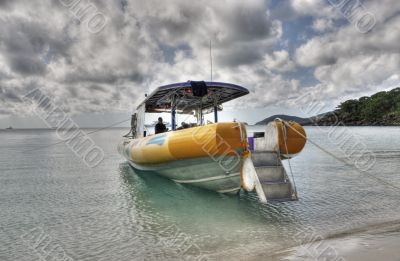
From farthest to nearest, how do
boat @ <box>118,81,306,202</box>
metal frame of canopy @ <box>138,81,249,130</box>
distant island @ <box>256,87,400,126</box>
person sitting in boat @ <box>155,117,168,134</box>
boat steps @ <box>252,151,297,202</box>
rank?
distant island @ <box>256,87,400,126</box> → person sitting in boat @ <box>155,117,168,134</box> → metal frame of canopy @ <box>138,81,249,130</box> → boat @ <box>118,81,306,202</box> → boat steps @ <box>252,151,297,202</box>

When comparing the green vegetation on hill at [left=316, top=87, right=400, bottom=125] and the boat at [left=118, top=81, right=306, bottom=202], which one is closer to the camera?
the boat at [left=118, top=81, right=306, bottom=202]

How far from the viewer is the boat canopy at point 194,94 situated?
10055mm

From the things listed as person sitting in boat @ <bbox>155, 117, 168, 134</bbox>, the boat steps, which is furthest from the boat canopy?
the boat steps

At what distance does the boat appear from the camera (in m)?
7.46

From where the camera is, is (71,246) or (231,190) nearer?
(71,246)

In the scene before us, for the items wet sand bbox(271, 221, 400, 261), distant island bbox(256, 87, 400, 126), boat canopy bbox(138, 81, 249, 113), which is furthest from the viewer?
distant island bbox(256, 87, 400, 126)

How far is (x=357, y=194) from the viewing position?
32.1 ft

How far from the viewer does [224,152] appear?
753 centimetres

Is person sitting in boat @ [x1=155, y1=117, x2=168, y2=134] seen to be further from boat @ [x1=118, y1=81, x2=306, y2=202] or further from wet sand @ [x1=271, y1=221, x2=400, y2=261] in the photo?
wet sand @ [x1=271, y1=221, x2=400, y2=261]

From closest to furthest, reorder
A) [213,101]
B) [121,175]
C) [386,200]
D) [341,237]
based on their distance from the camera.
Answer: [341,237]
[386,200]
[213,101]
[121,175]

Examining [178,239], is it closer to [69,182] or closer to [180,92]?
[180,92]

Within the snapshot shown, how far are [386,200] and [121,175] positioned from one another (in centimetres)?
1180

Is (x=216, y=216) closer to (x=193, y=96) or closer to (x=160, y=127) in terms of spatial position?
(x=193, y=96)

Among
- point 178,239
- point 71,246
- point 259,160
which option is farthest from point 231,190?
point 71,246
